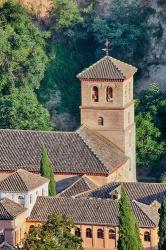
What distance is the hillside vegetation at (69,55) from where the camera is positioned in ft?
467

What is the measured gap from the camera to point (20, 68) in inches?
5792

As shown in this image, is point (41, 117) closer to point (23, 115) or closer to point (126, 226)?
point (23, 115)

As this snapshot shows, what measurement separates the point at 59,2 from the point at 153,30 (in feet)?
22.1

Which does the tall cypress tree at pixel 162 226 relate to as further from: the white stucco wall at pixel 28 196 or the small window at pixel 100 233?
the white stucco wall at pixel 28 196

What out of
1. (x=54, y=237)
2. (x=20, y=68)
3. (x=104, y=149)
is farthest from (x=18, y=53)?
(x=54, y=237)

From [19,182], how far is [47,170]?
4.54 meters

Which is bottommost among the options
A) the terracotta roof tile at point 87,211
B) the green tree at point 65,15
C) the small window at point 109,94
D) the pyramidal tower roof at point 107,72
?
the terracotta roof tile at point 87,211

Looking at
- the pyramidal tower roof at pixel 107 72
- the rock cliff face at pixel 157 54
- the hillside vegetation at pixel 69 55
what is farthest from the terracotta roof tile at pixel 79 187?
the rock cliff face at pixel 157 54

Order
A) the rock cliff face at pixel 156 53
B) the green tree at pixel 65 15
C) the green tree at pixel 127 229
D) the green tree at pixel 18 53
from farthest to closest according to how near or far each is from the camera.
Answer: the green tree at pixel 65 15
the rock cliff face at pixel 156 53
the green tree at pixel 18 53
the green tree at pixel 127 229

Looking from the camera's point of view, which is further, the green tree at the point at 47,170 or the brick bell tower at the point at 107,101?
the brick bell tower at the point at 107,101

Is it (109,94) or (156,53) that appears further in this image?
(156,53)

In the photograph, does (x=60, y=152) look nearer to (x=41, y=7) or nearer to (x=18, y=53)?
(x=18, y=53)

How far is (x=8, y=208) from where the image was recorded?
12212cm

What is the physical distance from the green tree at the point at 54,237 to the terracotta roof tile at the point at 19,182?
905cm
